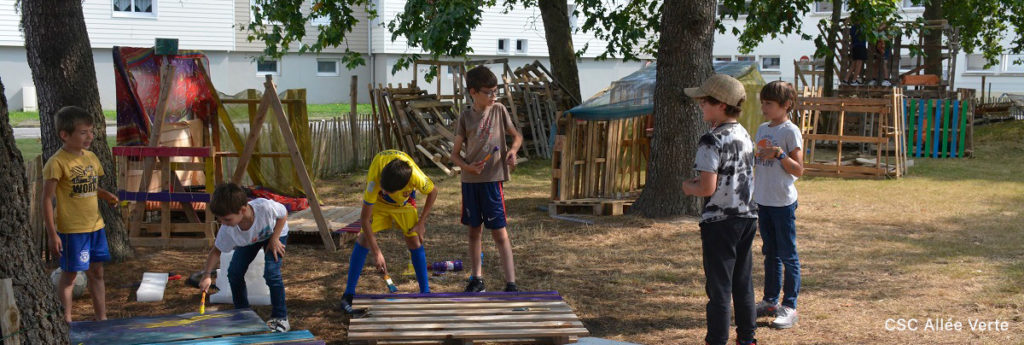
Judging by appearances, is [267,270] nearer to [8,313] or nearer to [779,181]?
[8,313]

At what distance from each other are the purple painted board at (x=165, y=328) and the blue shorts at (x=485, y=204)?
5.30 ft

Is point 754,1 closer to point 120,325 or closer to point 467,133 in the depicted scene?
point 467,133

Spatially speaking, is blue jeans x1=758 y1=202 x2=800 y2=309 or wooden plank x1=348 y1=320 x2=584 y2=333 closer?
wooden plank x1=348 y1=320 x2=584 y2=333

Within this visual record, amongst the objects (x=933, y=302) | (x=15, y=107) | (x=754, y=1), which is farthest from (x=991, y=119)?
(x=15, y=107)

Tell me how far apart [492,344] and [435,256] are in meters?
2.77

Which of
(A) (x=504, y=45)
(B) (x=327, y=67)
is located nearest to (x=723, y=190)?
(B) (x=327, y=67)

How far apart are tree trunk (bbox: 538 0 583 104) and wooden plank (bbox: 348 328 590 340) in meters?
12.6

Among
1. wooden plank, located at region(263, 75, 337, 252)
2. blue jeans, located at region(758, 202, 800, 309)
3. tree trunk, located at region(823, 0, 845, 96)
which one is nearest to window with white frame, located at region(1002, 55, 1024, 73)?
tree trunk, located at region(823, 0, 845, 96)

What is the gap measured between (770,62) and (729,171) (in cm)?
3652

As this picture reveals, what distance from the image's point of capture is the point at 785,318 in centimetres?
549

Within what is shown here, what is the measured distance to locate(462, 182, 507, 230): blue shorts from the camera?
6113 millimetres

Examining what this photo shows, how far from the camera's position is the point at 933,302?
20.0 ft

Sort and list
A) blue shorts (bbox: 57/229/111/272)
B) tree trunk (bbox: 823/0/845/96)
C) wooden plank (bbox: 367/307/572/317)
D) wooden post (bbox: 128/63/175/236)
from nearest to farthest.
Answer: blue shorts (bbox: 57/229/111/272) < wooden plank (bbox: 367/307/572/317) < wooden post (bbox: 128/63/175/236) < tree trunk (bbox: 823/0/845/96)

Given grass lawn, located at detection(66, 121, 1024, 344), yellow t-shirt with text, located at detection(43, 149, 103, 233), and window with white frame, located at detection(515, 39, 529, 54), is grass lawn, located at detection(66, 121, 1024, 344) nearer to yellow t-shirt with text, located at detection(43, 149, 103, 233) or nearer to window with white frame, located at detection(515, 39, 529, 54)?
yellow t-shirt with text, located at detection(43, 149, 103, 233)
